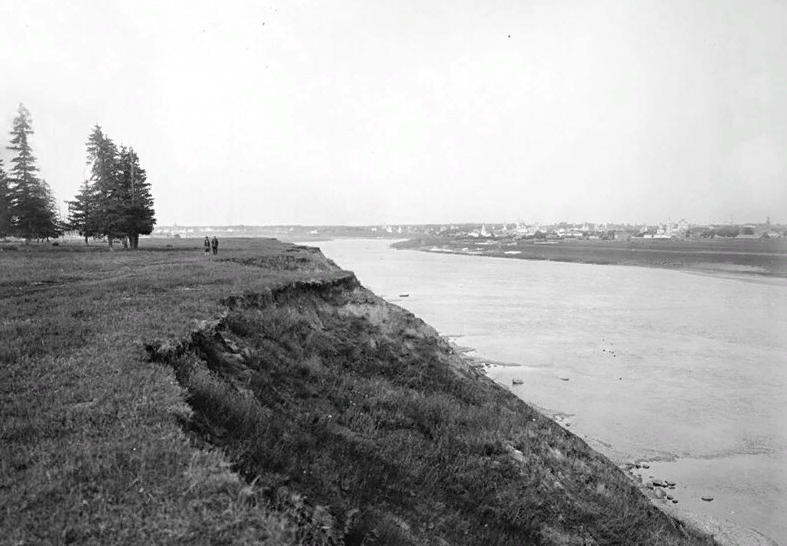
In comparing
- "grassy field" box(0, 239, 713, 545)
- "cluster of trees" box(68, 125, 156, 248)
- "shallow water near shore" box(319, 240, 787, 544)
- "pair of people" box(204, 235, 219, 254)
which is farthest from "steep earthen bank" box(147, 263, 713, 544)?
"cluster of trees" box(68, 125, 156, 248)

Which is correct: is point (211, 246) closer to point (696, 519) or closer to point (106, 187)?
point (106, 187)

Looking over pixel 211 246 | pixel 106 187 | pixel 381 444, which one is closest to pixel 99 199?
pixel 106 187

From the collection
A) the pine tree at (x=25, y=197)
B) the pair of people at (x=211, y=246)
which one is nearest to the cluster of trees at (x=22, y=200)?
the pine tree at (x=25, y=197)

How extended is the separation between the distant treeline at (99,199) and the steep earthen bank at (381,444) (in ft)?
115

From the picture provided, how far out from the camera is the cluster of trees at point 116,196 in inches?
1865

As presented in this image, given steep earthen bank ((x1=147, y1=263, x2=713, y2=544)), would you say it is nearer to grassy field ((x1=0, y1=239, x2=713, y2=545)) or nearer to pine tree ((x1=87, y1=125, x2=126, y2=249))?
grassy field ((x1=0, y1=239, x2=713, y2=545))

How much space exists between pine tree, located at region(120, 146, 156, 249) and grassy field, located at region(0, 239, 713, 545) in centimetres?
2935

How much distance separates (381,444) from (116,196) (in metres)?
47.1

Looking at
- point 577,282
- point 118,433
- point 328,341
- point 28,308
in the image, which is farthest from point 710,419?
point 577,282

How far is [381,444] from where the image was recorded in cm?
1140

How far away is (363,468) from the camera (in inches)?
385

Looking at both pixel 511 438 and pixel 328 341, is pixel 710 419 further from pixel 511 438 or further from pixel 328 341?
pixel 328 341

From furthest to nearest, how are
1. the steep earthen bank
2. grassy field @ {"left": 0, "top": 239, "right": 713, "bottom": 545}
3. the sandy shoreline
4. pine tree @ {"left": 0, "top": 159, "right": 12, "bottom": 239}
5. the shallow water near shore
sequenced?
pine tree @ {"left": 0, "top": 159, "right": 12, "bottom": 239}
the shallow water near shore
the sandy shoreline
the steep earthen bank
grassy field @ {"left": 0, "top": 239, "right": 713, "bottom": 545}

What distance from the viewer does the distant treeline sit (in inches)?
1829
